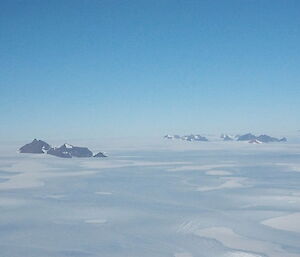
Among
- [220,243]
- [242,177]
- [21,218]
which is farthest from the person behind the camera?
[242,177]

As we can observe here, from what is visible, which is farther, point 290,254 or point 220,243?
point 220,243

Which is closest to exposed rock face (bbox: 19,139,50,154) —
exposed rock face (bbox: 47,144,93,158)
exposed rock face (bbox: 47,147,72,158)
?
exposed rock face (bbox: 47,147,72,158)

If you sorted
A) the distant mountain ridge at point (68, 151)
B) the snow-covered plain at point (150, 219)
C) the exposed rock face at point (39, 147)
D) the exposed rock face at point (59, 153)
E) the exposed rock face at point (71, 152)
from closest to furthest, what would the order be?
the snow-covered plain at point (150, 219), the exposed rock face at point (59, 153), the exposed rock face at point (71, 152), the distant mountain ridge at point (68, 151), the exposed rock face at point (39, 147)

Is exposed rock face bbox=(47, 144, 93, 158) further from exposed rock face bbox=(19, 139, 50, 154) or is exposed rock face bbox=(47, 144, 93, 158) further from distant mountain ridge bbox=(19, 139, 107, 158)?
exposed rock face bbox=(19, 139, 50, 154)

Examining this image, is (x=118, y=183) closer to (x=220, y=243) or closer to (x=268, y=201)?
(x=268, y=201)

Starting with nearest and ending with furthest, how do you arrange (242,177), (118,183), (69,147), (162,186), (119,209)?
(119,209), (162,186), (118,183), (242,177), (69,147)

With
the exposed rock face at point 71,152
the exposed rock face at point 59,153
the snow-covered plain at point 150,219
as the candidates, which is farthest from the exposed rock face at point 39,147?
the snow-covered plain at point 150,219

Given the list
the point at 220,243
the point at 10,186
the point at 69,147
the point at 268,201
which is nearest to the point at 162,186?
the point at 268,201

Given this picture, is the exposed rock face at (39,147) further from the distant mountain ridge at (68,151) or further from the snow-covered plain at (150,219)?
the snow-covered plain at (150,219)

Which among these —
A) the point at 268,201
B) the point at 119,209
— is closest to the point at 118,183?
the point at 119,209

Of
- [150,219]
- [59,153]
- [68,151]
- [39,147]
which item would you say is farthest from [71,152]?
[150,219]
